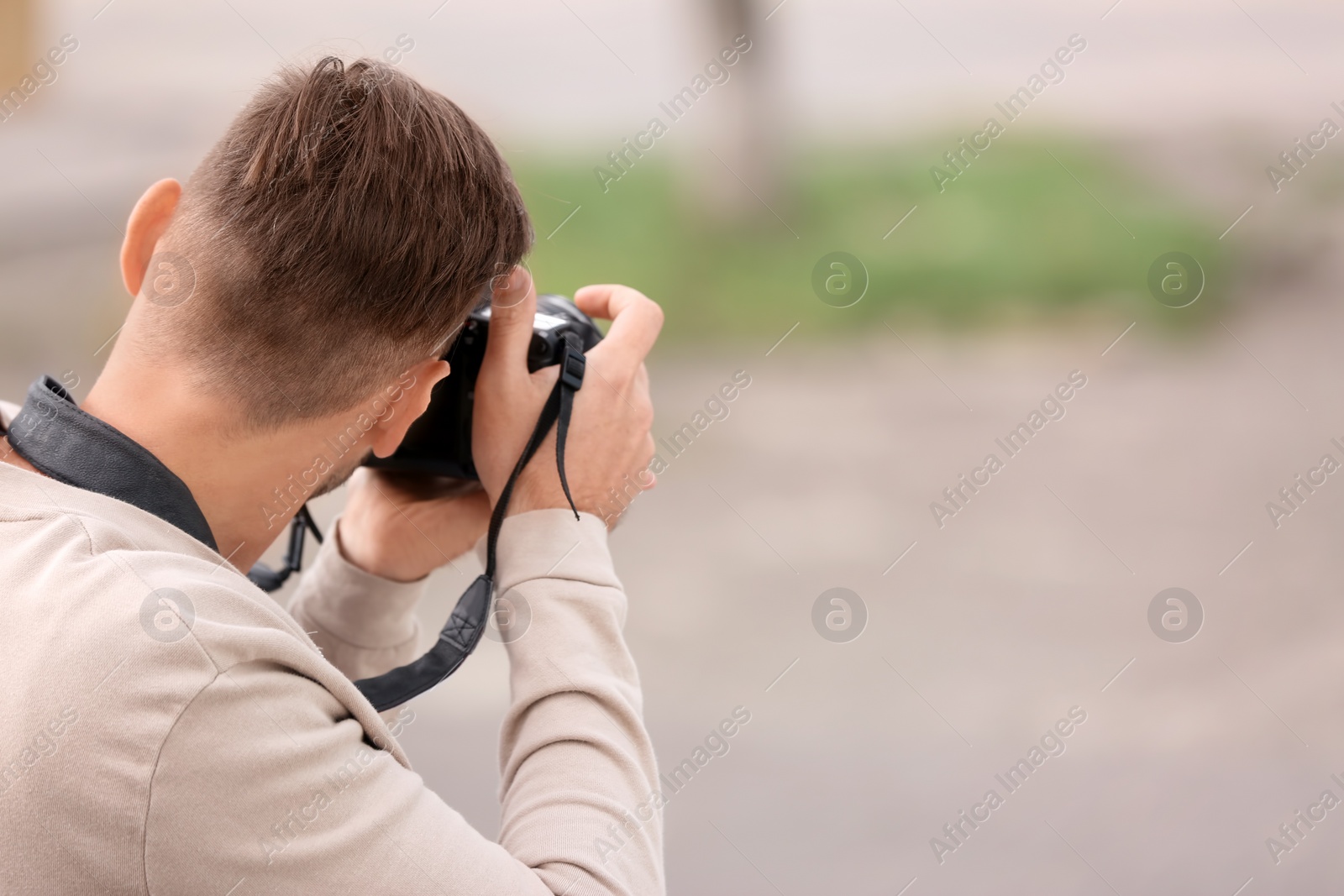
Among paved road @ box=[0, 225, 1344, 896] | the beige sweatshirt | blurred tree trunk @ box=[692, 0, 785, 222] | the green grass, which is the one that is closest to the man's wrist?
the beige sweatshirt

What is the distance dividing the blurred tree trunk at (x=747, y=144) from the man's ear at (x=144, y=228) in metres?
3.25

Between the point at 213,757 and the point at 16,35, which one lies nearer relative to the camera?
the point at 213,757

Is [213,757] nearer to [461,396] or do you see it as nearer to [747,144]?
[461,396]

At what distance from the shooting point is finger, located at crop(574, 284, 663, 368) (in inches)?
30.2

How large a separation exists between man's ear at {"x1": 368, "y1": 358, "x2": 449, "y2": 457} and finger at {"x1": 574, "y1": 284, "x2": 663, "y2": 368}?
0.13 meters

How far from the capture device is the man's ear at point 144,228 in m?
0.67

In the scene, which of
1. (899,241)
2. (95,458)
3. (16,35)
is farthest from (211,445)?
(899,241)

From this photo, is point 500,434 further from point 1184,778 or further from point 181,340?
point 1184,778

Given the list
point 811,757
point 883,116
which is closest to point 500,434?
point 811,757

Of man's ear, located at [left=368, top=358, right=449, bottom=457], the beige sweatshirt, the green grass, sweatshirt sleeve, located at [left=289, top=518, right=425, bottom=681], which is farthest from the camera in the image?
the green grass

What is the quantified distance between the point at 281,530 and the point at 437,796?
8.0 inches

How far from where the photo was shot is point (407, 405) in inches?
26.7

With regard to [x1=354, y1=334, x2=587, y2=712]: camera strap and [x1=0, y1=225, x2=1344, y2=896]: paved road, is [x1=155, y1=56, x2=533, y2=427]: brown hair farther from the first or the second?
[x1=0, y1=225, x2=1344, y2=896]: paved road

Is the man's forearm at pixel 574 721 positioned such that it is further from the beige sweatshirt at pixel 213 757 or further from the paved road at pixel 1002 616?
the paved road at pixel 1002 616
